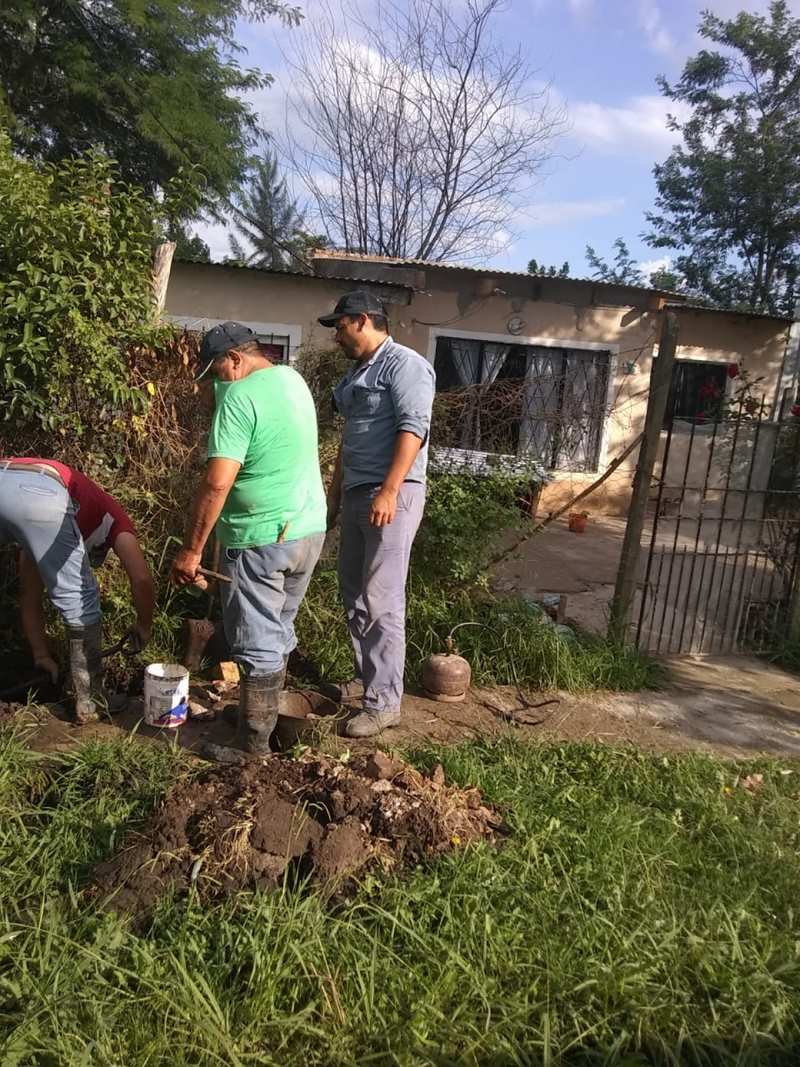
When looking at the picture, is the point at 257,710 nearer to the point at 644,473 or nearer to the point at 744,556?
the point at 644,473

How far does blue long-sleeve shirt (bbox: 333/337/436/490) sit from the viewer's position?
3.46 m

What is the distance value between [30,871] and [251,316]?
874 centimetres

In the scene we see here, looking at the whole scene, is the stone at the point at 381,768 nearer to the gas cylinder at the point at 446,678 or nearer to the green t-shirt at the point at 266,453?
the green t-shirt at the point at 266,453

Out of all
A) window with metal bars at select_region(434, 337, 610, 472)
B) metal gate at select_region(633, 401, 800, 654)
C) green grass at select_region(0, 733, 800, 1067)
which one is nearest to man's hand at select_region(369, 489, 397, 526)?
green grass at select_region(0, 733, 800, 1067)

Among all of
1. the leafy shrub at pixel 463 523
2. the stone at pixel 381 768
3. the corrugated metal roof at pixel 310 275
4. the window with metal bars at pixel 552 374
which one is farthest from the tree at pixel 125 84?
the stone at pixel 381 768

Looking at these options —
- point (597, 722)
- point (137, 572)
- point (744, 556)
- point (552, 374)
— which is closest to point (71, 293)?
point (137, 572)

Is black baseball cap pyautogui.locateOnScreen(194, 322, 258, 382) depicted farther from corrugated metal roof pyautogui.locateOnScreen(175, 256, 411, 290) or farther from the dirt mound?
corrugated metal roof pyautogui.locateOnScreen(175, 256, 411, 290)

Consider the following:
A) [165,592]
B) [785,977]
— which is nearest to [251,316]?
[165,592]

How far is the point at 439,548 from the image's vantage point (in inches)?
186

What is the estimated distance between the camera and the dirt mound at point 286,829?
2.37 metres

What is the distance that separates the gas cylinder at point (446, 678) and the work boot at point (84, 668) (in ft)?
5.37

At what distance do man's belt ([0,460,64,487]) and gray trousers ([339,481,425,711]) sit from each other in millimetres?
1321

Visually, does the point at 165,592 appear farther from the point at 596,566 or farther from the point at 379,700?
the point at 596,566

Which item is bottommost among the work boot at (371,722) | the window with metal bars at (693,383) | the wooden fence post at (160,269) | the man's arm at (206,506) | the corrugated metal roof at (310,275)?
the work boot at (371,722)
